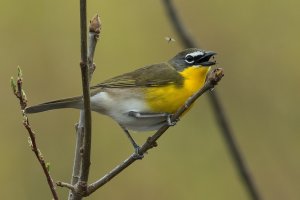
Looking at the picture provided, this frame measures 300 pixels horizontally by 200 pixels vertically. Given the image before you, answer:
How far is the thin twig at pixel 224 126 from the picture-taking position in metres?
4.31

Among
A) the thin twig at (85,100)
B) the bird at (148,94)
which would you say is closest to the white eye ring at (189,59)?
the bird at (148,94)

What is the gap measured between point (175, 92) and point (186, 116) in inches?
108

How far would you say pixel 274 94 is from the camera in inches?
303

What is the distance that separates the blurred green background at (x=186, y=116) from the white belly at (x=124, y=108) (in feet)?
7.61

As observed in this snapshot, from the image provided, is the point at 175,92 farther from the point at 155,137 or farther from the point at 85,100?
the point at 85,100

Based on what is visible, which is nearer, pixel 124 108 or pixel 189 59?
pixel 124 108

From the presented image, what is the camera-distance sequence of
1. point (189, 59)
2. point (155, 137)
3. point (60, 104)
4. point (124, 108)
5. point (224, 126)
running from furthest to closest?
point (189, 59) → point (124, 108) → point (60, 104) → point (224, 126) → point (155, 137)

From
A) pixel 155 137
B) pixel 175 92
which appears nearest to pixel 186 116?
pixel 175 92

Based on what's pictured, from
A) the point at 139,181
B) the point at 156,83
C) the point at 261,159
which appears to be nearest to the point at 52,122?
the point at 139,181

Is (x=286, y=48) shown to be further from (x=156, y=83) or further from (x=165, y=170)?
(x=156, y=83)

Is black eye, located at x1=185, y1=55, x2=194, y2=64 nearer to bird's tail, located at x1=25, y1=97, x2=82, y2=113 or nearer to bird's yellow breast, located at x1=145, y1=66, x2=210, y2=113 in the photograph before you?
bird's yellow breast, located at x1=145, y1=66, x2=210, y2=113

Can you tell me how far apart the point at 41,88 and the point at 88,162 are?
3.86 meters

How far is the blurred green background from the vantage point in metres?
7.48

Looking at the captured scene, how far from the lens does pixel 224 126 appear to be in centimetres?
443
